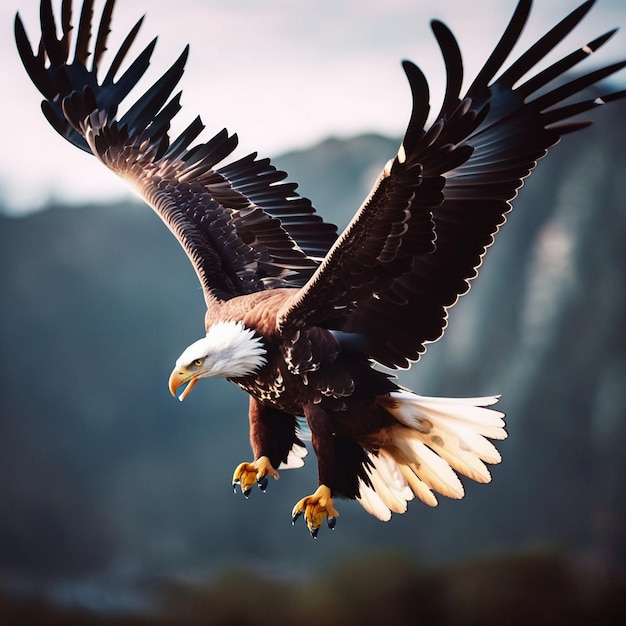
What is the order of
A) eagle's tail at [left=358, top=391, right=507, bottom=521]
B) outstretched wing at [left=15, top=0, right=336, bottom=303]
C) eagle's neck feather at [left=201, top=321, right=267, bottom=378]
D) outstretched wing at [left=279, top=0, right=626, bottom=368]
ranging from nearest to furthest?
outstretched wing at [left=279, top=0, right=626, bottom=368], eagle's neck feather at [left=201, top=321, right=267, bottom=378], eagle's tail at [left=358, top=391, right=507, bottom=521], outstretched wing at [left=15, top=0, right=336, bottom=303]

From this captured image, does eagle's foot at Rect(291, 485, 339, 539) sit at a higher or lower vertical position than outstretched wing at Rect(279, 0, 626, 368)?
lower

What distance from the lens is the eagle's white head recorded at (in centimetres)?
208

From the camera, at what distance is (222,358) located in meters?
2.08

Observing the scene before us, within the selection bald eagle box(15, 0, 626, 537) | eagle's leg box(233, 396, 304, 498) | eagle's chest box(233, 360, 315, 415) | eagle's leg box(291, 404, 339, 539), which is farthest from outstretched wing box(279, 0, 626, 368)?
eagle's leg box(233, 396, 304, 498)

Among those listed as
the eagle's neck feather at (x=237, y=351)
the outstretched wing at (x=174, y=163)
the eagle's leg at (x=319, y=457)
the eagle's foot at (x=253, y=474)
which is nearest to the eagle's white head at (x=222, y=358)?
the eagle's neck feather at (x=237, y=351)

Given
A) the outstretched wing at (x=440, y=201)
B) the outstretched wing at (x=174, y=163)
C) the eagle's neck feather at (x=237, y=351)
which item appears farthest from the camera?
the outstretched wing at (x=174, y=163)

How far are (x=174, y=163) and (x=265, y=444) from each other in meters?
0.97

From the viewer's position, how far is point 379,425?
2.24 metres

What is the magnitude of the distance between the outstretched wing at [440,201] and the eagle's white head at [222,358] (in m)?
0.10

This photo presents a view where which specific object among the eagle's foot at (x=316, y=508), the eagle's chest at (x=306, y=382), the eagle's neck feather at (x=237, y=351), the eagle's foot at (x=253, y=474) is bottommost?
the eagle's foot at (x=316, y=508)

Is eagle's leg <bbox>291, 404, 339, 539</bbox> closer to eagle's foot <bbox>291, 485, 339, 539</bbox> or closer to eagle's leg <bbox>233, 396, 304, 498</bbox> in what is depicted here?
eagle's foot <bbox>291, 485, 339, 539</bbox>

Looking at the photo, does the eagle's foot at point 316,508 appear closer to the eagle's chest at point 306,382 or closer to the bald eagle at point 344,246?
the bald eagle at point 344,246

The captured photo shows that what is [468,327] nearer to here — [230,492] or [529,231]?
[529,231]

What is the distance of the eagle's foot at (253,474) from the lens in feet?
7.52
